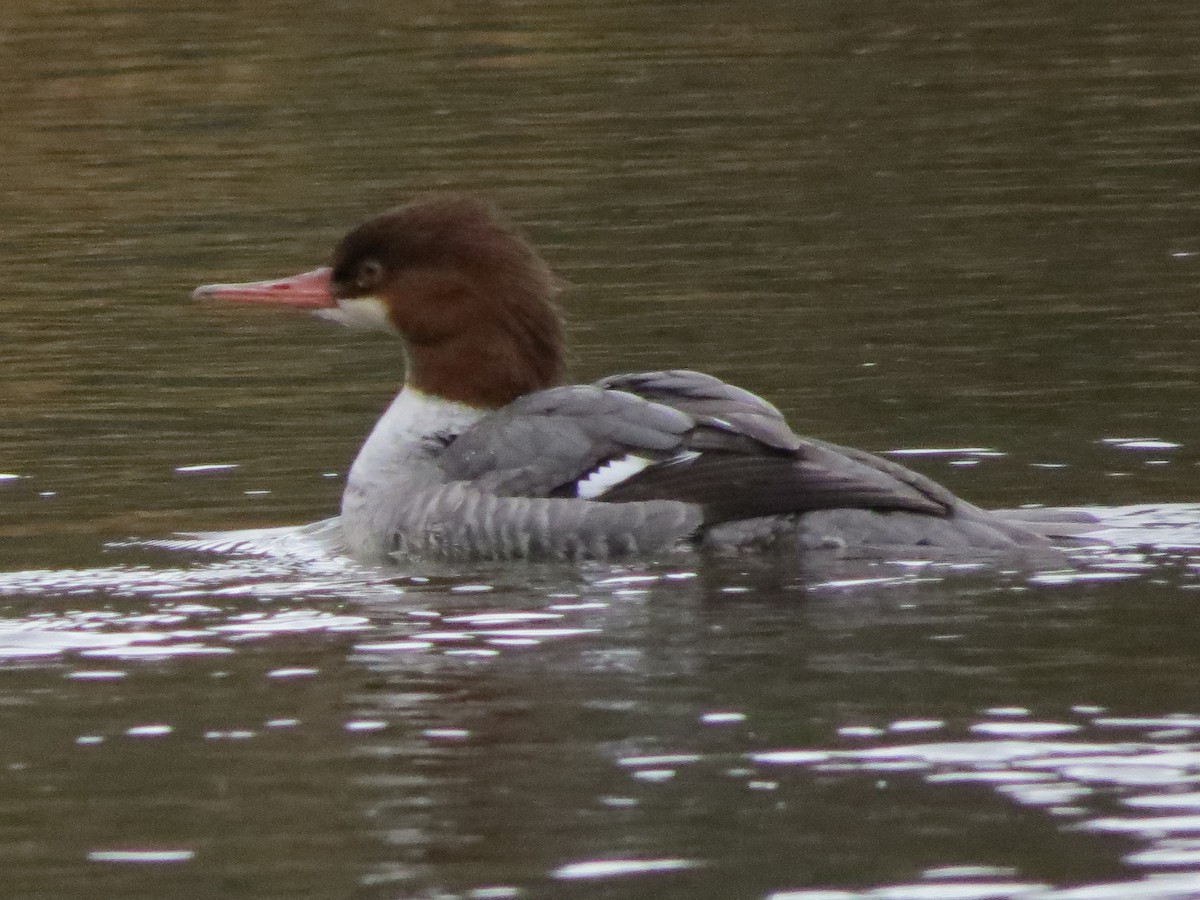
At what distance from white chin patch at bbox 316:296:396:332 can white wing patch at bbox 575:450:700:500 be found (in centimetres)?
133

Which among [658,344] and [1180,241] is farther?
[1180,241]

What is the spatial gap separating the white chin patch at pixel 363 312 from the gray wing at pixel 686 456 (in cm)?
87

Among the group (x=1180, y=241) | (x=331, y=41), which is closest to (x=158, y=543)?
(x=1180, y=241)

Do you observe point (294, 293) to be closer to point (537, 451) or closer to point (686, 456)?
point (537, 451)

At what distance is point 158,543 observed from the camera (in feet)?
30.1

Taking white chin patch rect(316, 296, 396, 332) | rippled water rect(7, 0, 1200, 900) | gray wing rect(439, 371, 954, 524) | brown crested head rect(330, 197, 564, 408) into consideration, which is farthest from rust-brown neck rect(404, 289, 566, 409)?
rippled water rect(7, 0, 1200, 900)

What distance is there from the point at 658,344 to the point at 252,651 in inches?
200

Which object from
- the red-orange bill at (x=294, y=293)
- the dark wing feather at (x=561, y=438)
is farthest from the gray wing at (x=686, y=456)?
the red-orange bill at (x=294, y=293)

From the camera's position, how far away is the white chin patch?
959 cm

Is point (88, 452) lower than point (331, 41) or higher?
lower

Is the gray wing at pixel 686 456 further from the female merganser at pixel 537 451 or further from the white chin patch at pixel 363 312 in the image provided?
the white chin patch at pixel 363 312

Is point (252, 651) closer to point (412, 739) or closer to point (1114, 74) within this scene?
point (412, 739)

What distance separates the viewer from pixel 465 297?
941cm

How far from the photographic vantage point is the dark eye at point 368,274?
955 centimetres
